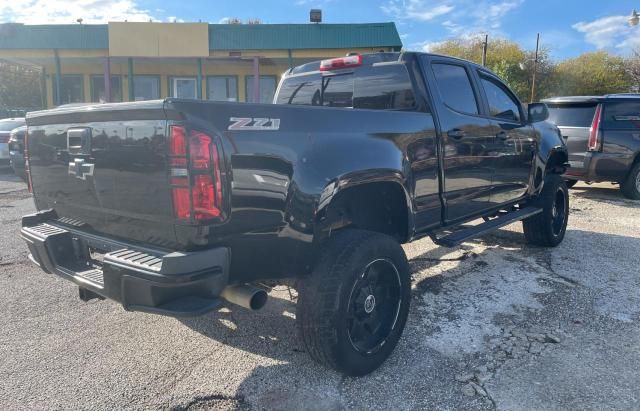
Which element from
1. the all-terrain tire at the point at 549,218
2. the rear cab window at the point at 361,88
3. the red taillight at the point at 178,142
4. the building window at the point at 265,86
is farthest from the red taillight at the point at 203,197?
the building window at the point at 265,86

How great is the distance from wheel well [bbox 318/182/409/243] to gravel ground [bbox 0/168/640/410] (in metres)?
0.80

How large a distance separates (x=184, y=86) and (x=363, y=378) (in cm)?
1855

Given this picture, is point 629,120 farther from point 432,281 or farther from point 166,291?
point 166,291

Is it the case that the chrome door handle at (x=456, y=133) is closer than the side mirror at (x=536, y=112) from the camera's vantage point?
Yes

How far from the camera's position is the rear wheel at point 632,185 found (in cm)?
885

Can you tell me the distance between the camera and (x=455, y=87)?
13.4ft

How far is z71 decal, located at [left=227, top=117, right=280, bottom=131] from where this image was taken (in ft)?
7.45

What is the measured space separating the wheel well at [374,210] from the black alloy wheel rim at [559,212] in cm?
325

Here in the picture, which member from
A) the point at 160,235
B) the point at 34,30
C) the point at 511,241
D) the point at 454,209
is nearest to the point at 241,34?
the point at 34,30

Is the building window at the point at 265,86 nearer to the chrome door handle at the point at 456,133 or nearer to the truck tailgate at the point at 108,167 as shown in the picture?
the chrome door handle at the point at 456,133

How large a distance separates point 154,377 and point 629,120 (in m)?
9.38

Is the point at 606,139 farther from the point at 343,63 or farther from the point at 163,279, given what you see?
the point at 163,279

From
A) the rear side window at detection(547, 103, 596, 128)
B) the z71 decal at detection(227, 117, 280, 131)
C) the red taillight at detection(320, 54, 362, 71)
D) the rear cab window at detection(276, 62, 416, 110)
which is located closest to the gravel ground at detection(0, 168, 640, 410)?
the z71 decal at detection(227, 117, 280, 131)

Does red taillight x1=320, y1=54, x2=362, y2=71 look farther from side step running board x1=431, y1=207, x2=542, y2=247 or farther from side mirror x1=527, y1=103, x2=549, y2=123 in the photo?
side mirror x1=527, y1=103, x2=549, y2=123
